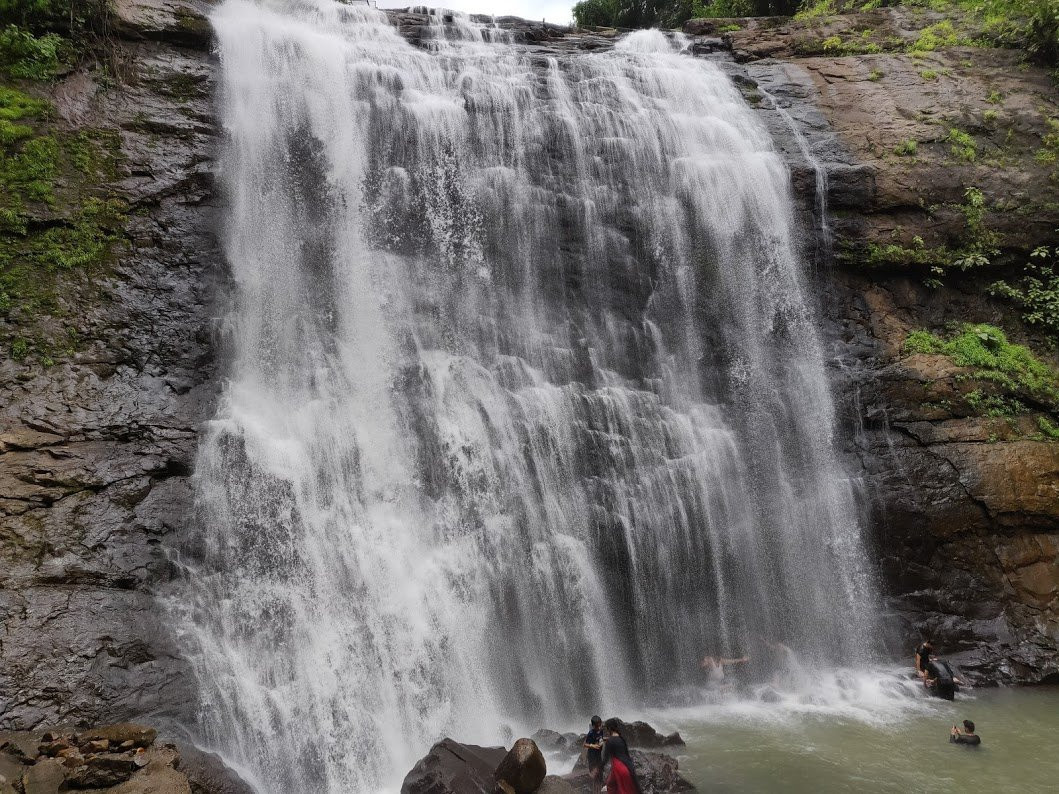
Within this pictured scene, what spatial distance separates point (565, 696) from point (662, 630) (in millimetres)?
2015

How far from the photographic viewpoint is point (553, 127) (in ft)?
48.8

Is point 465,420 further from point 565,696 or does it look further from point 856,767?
point 856,767

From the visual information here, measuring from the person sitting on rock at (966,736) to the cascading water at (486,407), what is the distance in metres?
2.79

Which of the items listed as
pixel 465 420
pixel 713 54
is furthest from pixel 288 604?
pixel 713 54

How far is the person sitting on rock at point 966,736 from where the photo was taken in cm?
912

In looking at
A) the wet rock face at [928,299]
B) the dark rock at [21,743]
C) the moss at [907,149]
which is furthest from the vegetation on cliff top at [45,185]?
the moss at [907,149]

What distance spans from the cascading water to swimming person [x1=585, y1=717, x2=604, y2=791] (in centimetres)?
196

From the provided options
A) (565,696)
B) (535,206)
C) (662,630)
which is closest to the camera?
(565,696)

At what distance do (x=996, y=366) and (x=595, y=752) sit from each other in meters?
11.6

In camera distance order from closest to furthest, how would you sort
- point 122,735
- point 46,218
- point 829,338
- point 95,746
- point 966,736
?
1. point 95,746
2. point 122,735
3. point 966,736
4. point 46,218
5. point 829,338

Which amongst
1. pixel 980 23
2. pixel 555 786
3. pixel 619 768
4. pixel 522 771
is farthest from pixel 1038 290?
pixel 522 771

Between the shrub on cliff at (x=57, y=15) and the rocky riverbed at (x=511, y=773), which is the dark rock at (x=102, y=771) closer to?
the rocky riverbed at (x=511, y=773)

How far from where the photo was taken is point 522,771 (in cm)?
722

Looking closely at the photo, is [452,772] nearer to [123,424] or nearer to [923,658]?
[123,424]
